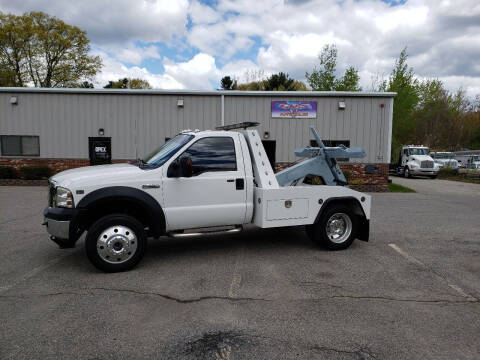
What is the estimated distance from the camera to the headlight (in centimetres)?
465

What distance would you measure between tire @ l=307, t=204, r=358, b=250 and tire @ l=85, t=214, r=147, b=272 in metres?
2.89

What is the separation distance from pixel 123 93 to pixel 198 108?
346 cm

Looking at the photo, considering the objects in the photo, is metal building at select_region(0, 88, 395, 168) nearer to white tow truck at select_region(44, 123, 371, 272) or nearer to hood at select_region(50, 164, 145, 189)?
white tow truck at select_region(44, 123, 371, 272)

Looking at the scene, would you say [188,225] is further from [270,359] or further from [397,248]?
[397,248]

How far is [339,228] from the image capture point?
6.20 meters

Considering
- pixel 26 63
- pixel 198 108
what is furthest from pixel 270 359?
pixel 26 63

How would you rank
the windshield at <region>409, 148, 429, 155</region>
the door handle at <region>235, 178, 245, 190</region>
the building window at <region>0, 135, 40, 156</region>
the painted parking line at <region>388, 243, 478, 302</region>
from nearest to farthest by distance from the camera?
the painted parking line at <region>388, 243, 478, 302</region>
the door handle at <region>235, 178, 245, 190</region>
the building window at <region>0, 135, 40, 156</region>
the windshield at <region>409, 148, 429, 155</region>

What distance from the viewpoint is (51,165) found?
1628 cm

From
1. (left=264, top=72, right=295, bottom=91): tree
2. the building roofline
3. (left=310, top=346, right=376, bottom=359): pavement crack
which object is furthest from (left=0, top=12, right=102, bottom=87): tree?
(left=310, top=346, right=376, bottom=359): pavement crack

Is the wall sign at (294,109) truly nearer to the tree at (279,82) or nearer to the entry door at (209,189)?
the entry door at (209,189)

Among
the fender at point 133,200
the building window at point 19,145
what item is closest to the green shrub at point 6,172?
the building window at point 19,145

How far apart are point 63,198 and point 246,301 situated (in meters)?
2.78

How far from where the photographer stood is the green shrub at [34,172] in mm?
15750

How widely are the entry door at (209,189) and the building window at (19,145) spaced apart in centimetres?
1413
